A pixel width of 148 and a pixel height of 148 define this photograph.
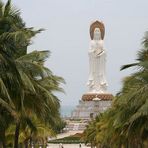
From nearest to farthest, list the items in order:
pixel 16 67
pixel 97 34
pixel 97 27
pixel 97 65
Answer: pixel 16 67, pixel 97 65, pixel 97 34, pixel 97 27

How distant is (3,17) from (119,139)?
13.9 m

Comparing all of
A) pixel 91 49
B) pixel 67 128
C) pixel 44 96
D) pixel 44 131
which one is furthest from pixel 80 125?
pixel 44 96

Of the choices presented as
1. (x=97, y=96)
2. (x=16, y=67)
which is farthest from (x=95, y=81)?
(x=16, y=67)

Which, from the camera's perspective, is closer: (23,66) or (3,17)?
(3,17)

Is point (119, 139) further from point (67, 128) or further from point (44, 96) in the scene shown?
point (67, 128)

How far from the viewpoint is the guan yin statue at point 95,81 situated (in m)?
108

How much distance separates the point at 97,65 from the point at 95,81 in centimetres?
332

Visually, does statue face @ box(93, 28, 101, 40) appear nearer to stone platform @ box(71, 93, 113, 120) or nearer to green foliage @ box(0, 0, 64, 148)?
stone platform @ box(71, 93, 113, 120)

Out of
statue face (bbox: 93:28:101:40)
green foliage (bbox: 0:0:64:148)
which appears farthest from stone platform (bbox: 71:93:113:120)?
green foliage (bbox: 0:0:64:148)

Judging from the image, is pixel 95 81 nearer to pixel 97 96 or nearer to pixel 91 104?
pixel 97 96

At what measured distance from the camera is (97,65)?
359 feet

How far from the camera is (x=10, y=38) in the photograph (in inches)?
597

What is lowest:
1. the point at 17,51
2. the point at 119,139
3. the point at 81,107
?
the point at 119,139

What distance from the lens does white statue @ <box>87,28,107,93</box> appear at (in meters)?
109
